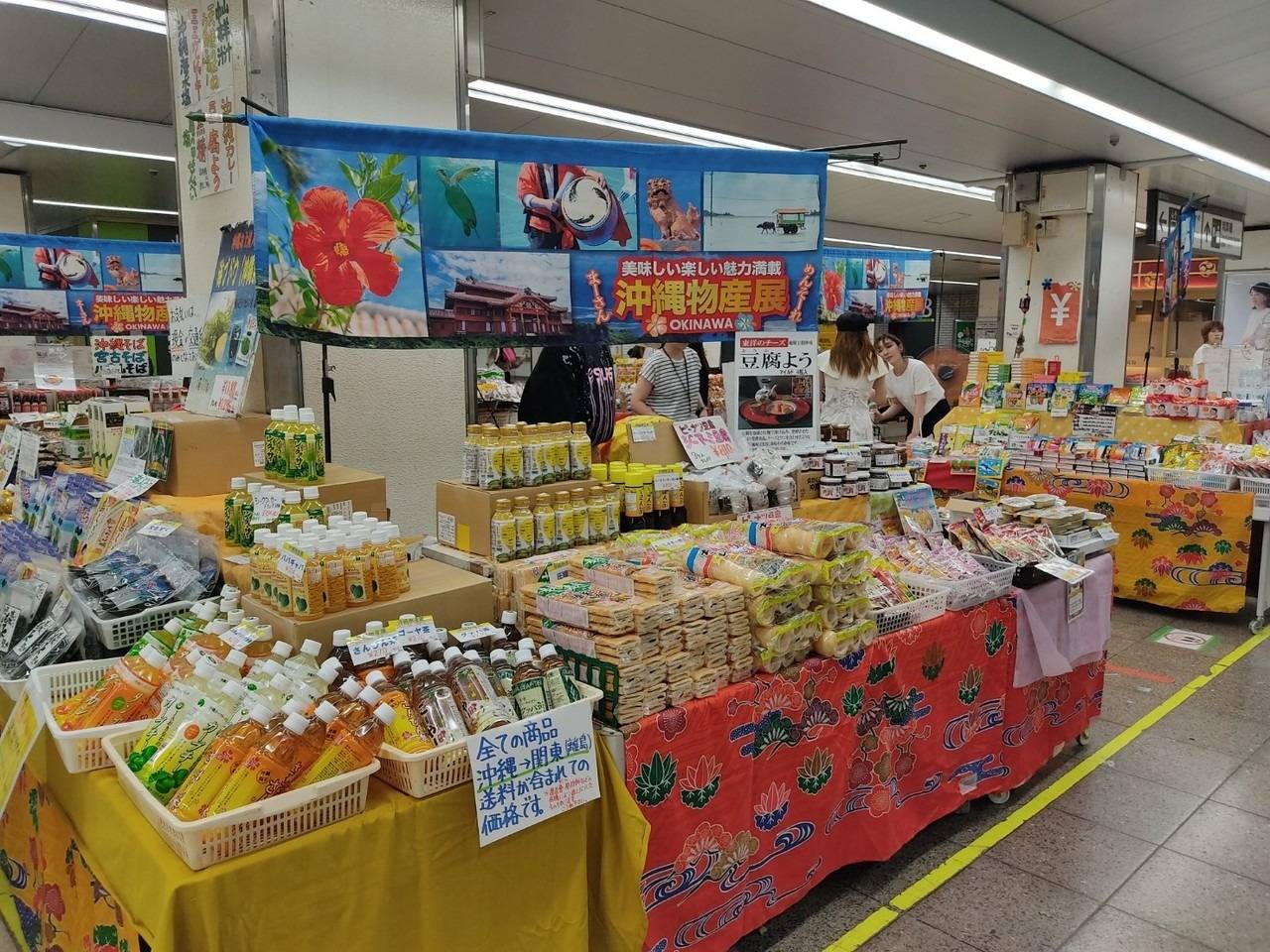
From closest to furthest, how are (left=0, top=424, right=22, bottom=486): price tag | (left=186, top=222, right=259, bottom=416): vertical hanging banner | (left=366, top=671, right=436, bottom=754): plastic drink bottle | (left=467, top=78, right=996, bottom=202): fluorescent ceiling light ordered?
1. (left=366, top=671, right=436, bottom=754): plastic drink bottle
2. (left=186, top=222, right=259, bottom=416): vertical hanging banner
3. (left=0, top=424, right=22, bottom=486): price tag
4. (left=467, top=78, right=996, bottom=202): fluorescent ceiling light

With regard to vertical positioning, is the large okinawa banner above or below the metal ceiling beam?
below

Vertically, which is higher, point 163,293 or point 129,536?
point 163,293

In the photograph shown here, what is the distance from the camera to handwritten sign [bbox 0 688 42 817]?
1838mm

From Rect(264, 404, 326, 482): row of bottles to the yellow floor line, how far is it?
2.20 meters

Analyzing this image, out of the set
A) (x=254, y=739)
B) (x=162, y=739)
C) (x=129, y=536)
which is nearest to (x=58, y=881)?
(x=162, y=739)

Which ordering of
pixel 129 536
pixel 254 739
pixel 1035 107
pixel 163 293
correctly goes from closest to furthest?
pixel 254 739, pixel 129 536, pixel 1035 107, pixel 163 293

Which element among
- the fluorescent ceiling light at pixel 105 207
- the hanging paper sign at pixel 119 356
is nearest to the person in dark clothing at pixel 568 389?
the hanging paper sign at pixel 119 356

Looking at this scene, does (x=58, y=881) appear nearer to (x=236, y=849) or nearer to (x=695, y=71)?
(x=236, y=849)

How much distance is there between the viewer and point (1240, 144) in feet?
27.1

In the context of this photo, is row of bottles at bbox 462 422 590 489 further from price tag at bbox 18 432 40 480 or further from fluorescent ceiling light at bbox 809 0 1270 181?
fluorescent ceiling light at bbox 809 0 1270 181

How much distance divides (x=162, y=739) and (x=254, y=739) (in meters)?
0.20

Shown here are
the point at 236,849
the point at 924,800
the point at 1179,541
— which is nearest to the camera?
the point at 236,849

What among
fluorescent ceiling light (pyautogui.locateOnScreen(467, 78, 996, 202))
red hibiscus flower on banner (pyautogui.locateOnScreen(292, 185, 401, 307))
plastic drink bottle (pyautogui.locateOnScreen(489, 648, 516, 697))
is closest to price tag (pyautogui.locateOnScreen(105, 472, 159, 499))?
red hibiscus flower on banner (pyautogui.locateOnScreen(292, 185, 401, 307))

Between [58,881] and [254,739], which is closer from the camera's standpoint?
[254,739]
